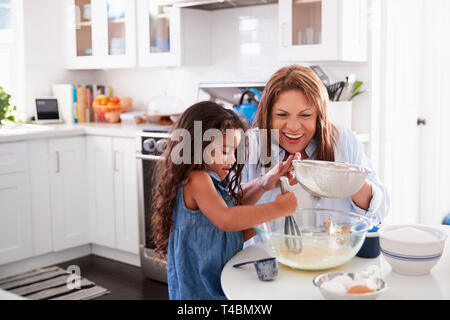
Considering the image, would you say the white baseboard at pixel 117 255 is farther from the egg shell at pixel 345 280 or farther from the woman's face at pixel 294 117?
the egg shell at pixel 345 280

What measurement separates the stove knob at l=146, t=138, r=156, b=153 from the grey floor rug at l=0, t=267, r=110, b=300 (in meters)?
0.91

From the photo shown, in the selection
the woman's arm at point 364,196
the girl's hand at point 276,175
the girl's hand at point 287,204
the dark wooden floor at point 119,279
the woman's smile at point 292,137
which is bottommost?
the dark wooden floor at point 119,279

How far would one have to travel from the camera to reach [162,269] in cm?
345

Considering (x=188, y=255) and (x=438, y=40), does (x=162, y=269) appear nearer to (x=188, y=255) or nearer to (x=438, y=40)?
(x=188, y=255)

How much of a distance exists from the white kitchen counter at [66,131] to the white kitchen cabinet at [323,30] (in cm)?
112

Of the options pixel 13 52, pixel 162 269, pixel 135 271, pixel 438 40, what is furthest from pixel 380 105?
pixel 13 52

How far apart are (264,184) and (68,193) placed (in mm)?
2488

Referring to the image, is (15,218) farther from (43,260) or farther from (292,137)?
(292,137)

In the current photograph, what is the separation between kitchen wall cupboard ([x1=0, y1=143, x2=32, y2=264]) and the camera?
138 inches

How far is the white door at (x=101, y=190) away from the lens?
380 centimetres

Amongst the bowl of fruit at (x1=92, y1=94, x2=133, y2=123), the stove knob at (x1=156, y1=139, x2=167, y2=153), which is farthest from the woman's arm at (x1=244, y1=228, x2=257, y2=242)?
the bowl of fruit at (x1=92, y1=94, x2=133, y2=123)

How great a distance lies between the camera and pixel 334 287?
1.14 m

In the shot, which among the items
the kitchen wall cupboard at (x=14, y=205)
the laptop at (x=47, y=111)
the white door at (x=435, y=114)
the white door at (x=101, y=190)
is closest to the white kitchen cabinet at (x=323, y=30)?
the white door at (x=435, y=114)

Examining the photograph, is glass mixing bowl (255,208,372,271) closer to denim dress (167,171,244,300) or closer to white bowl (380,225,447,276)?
white bowl (380,225,447,276)
